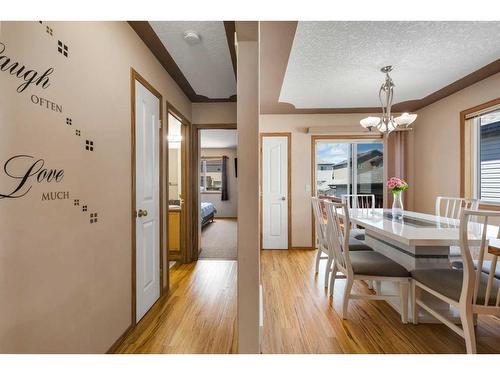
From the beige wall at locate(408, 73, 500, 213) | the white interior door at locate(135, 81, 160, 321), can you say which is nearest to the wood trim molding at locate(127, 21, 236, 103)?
the white interior door at locate(135, 81, 160, 321)

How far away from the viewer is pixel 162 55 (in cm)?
234

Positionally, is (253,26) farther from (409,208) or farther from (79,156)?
(409,208)

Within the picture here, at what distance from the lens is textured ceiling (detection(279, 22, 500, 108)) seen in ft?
6.66

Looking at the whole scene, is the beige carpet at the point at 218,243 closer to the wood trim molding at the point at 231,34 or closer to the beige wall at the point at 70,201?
the beige wall at the point at 70,201

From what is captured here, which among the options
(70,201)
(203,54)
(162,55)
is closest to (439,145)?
(203,54)

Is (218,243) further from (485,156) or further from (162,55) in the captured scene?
(485,156)

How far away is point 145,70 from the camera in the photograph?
7.14 feet

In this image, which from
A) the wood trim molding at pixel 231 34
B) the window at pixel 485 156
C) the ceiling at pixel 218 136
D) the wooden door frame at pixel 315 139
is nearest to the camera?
the wood trim molding at pixel 231 34

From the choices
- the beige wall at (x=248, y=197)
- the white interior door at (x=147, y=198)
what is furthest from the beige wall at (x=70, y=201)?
the beige wall at (x=248, y=197)

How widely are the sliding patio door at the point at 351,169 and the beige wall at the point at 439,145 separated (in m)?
0.70

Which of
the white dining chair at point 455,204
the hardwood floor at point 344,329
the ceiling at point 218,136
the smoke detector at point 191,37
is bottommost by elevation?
the hardwood floor at point 344,329

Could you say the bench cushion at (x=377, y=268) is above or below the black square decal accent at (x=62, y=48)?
below

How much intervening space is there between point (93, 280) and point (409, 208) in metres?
4.89

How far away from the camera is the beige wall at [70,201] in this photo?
1022 mm
